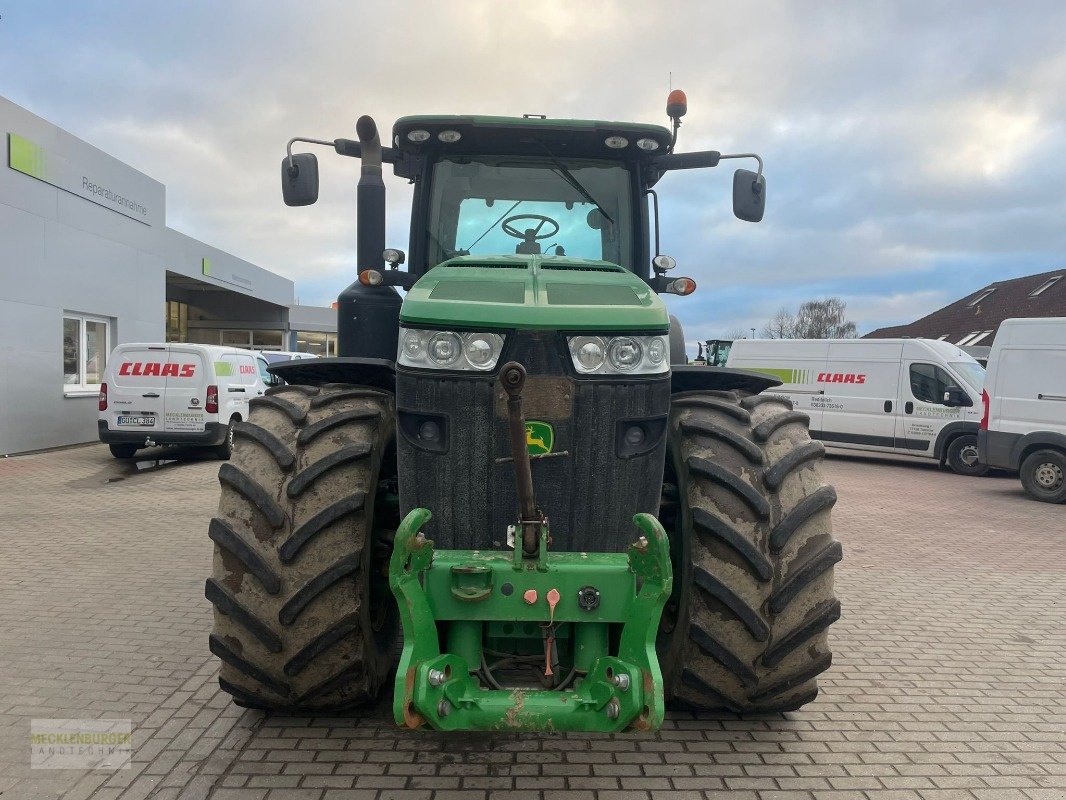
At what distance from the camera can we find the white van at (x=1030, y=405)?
10.9 metres

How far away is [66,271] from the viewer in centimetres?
1502

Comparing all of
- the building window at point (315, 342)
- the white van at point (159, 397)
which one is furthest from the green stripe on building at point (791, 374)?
the building window at point (315, 342)

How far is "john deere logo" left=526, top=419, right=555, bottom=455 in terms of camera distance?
2.83 m

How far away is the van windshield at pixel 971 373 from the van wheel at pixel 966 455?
89 centimetres

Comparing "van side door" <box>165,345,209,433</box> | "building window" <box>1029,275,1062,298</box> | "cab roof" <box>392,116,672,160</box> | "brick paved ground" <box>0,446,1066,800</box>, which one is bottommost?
"brick paved ground" <box>0,446,1066,800</box>

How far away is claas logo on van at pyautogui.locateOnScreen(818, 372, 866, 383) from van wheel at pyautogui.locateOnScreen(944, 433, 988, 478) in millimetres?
1975

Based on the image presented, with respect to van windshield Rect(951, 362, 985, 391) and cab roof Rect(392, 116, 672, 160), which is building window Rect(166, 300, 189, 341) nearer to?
van windshield Rect(951, 362, 985, 391)

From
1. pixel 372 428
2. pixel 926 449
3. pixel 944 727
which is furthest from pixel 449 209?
pixel 926 449

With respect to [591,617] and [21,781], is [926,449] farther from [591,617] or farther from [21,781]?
[21,781]

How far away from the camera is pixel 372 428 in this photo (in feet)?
11.0

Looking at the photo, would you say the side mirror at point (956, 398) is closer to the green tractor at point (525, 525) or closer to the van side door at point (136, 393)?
the green tractor at point (525, 525)

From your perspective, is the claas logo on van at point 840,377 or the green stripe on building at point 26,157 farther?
the claas logo on van at point 840,377

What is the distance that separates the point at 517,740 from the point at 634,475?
1418 millimetres

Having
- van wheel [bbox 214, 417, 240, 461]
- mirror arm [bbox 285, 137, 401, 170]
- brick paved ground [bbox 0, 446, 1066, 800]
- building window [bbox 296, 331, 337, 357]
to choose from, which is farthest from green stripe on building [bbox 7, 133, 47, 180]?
building window [bbox 296, 331, 337, 357]
